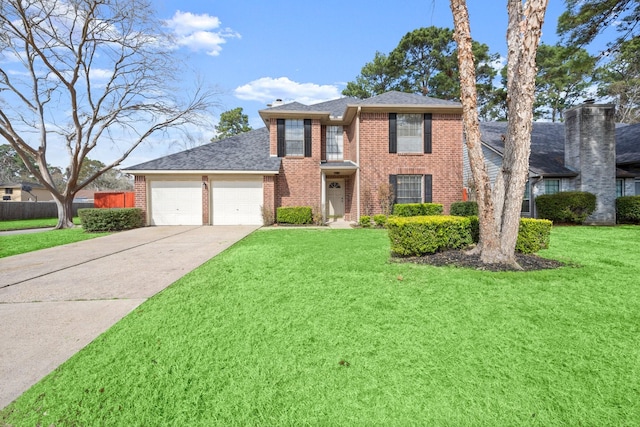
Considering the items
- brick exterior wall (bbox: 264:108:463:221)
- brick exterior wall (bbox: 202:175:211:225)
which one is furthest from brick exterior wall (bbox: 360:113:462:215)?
brick exterior wall (bbox: 202:175:211:225)

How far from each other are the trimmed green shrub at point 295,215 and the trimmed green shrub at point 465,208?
21.0 feet

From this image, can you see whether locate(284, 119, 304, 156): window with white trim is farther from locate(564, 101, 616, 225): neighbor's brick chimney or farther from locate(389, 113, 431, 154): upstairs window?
locate(564, 101, 616, 225): neighbor's brick chimney

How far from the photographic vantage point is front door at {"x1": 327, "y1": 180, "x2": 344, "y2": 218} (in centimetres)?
1527

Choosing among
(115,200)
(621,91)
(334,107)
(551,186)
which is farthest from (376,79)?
(115,200)

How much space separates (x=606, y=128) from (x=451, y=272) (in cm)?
1362

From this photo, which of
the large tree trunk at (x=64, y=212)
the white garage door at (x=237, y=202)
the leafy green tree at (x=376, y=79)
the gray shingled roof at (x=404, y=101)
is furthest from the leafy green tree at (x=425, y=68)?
the large tree trunk at (x=64, y=212)

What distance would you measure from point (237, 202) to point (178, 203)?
2778 mm

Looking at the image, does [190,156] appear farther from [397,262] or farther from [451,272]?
[451,272]

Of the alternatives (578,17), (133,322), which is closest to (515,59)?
(133,322)

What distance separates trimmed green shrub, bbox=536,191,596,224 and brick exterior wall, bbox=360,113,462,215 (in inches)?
142

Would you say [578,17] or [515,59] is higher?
[578,17]

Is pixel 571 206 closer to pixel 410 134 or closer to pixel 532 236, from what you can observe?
pixel 410 134

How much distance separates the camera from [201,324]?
9.44 ft

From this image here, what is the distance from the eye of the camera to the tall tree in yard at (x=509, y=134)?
477 cm
